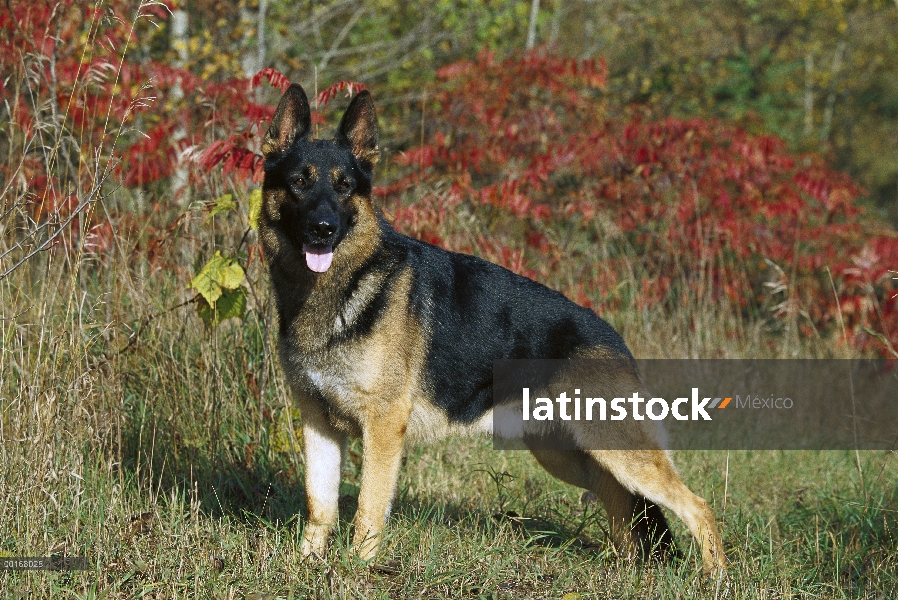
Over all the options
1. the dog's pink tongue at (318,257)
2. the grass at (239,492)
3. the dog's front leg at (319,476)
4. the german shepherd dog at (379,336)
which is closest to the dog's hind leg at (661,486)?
the german shepherd dog at (379,336)

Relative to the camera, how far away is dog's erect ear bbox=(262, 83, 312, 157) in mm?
3895

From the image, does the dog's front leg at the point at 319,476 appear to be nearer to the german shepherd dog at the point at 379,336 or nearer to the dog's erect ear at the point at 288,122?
the german shepherd dog at the point at 379,336

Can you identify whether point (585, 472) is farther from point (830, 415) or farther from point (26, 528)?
point (830, 415)

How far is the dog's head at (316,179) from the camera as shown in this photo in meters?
3.66

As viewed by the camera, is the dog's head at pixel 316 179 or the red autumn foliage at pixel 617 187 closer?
the dog's head at pixel 316 179

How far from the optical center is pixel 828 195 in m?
9.02

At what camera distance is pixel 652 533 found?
158 inches

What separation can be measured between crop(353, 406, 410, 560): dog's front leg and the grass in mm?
103

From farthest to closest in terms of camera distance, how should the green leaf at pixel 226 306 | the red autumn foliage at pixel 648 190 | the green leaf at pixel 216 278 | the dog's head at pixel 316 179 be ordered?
the red autumn foliage at pixel 648 190, the green leaf at pixel 226 306, the green leaf at pixel 216 278, the dog's head at pixel 316 179

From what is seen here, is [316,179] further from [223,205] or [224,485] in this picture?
[224,485]

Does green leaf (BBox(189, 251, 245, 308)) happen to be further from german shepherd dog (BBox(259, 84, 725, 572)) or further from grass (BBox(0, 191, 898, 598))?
german shepherd dog (BBox(259, 84, 725, 572))

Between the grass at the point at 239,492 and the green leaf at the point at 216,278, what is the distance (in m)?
0.35

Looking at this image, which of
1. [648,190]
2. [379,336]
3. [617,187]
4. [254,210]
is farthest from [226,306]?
[648,190]

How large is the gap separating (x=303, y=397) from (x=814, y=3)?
17.1 metres
